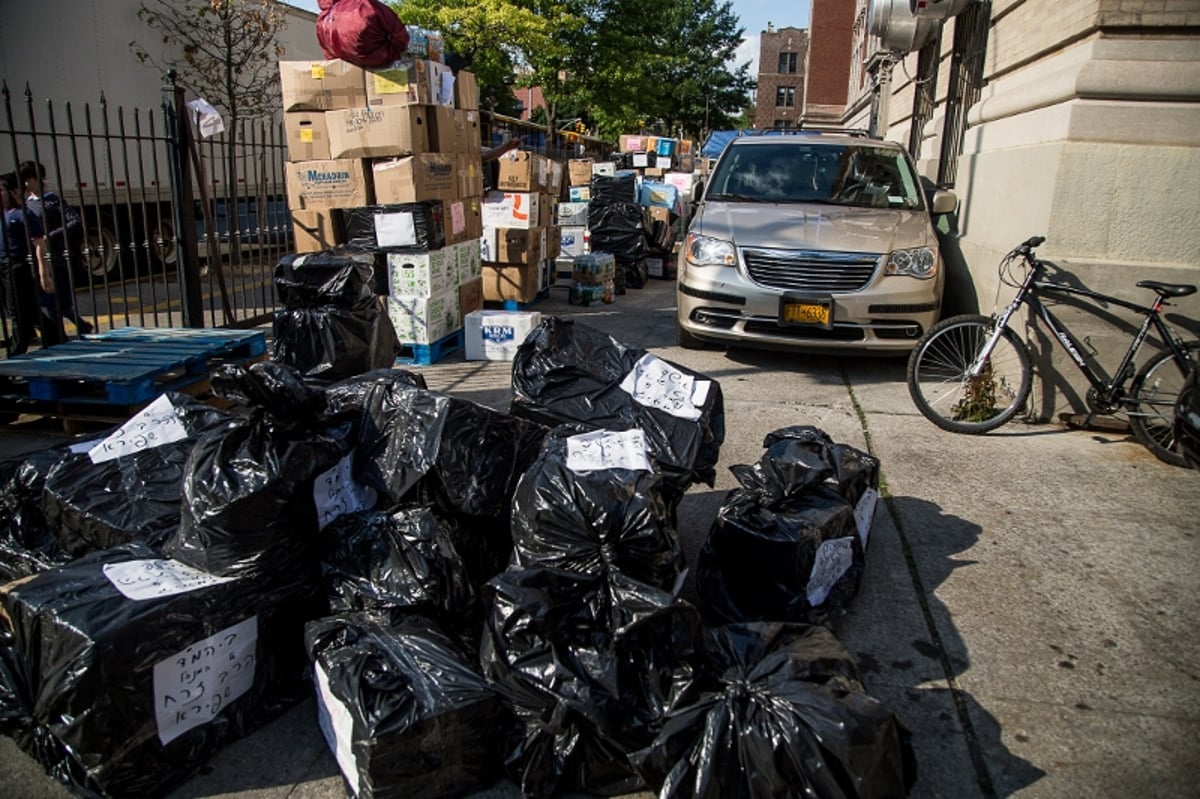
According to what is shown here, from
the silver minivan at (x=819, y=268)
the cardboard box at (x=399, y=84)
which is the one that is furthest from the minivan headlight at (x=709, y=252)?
the cardboard box at (x=399, y=84)

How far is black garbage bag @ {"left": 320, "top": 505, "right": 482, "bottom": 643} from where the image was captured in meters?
2.67

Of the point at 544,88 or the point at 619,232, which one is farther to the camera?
the point at 544,88

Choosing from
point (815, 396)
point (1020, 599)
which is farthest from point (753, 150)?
point (1020, 599)

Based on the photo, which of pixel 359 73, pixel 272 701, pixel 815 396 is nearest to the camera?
pixel 272 701

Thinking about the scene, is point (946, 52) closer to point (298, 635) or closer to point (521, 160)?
point (521, 160)

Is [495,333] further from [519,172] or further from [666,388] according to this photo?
[666,388]

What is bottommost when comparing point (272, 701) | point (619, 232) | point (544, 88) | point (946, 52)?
point (272, 701)

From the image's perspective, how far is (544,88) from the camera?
32.3 meters

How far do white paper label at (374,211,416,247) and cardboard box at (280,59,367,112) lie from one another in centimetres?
96

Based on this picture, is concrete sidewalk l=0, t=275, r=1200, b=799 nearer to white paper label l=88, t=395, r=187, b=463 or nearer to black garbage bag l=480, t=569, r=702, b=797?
black garbage bag l=480, t=569, r=702, b=797

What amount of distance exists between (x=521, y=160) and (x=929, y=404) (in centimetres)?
599

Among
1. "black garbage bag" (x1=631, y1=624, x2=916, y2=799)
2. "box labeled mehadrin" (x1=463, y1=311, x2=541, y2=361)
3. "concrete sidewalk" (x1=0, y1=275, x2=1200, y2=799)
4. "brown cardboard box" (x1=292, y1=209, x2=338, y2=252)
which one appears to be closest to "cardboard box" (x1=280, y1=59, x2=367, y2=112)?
"brown cardboard box" (x1=292, y1=209, x2=338, y2=252)

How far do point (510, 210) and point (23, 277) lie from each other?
4697 millimetres

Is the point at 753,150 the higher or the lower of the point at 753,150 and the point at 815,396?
the higher
